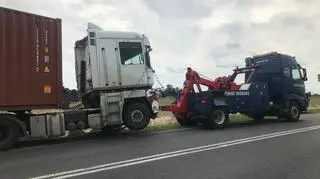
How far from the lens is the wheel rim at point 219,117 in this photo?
18.2m

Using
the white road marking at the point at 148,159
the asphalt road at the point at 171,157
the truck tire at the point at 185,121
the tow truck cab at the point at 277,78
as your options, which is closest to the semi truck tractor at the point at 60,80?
the asphalt road at the point at 171,157

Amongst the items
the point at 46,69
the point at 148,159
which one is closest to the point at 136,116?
the point at 46,69

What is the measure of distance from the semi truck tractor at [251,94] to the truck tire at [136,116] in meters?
2.97

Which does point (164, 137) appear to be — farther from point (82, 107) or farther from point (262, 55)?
point (262, 55)

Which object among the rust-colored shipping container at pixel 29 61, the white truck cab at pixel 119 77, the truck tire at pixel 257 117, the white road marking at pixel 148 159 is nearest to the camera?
the white road marking at pixel 148 159

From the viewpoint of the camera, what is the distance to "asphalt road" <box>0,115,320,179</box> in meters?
8.91

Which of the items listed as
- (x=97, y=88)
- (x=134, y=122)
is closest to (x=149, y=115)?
(x=134, y=122)

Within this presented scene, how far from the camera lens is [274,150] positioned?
1176 cm

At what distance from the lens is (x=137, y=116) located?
50.9 ft

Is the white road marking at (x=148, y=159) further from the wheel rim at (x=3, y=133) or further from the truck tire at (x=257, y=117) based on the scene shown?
the truck tire at (x=257, y=117)

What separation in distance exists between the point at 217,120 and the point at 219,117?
0.68 ft

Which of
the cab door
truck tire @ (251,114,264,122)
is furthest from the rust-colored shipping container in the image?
truck tire @ (251,114,264,122)

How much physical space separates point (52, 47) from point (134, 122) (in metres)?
3.45

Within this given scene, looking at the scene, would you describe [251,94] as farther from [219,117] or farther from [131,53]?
[131,53]
